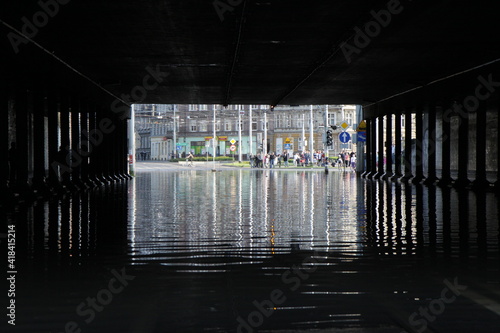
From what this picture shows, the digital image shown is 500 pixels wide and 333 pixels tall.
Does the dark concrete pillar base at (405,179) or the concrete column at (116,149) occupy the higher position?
the concrete column at (116,149)

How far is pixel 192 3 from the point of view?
11.6m

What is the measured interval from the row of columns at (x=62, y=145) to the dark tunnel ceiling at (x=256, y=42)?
4.19ft

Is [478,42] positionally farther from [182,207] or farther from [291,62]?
[182,207]

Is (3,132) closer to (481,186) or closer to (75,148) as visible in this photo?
(75,148)

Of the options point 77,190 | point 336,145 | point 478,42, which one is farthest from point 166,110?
point 478,42

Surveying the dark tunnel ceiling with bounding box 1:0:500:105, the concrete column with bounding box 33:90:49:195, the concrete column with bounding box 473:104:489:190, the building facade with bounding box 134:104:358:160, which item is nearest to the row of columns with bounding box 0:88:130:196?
the concrete column with bounding box 33:90:49:195

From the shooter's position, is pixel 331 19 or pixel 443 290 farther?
pixel 331 19

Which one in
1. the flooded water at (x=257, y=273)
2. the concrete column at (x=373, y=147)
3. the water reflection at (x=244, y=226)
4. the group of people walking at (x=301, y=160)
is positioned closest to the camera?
the flooded water at (x=257, y=273)

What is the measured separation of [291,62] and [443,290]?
13.9 metres

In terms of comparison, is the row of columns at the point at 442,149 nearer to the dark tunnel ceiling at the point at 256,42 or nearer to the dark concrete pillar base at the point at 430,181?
the dark concrete pillar base at the point at 430,181

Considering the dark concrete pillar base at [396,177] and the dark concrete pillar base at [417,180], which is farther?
the dark concrete pillar base at [396,177]

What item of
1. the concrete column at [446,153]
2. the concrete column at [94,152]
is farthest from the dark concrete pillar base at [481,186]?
the concrete column at [94,152]

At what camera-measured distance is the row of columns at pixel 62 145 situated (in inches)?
667

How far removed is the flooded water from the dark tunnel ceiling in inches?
151
